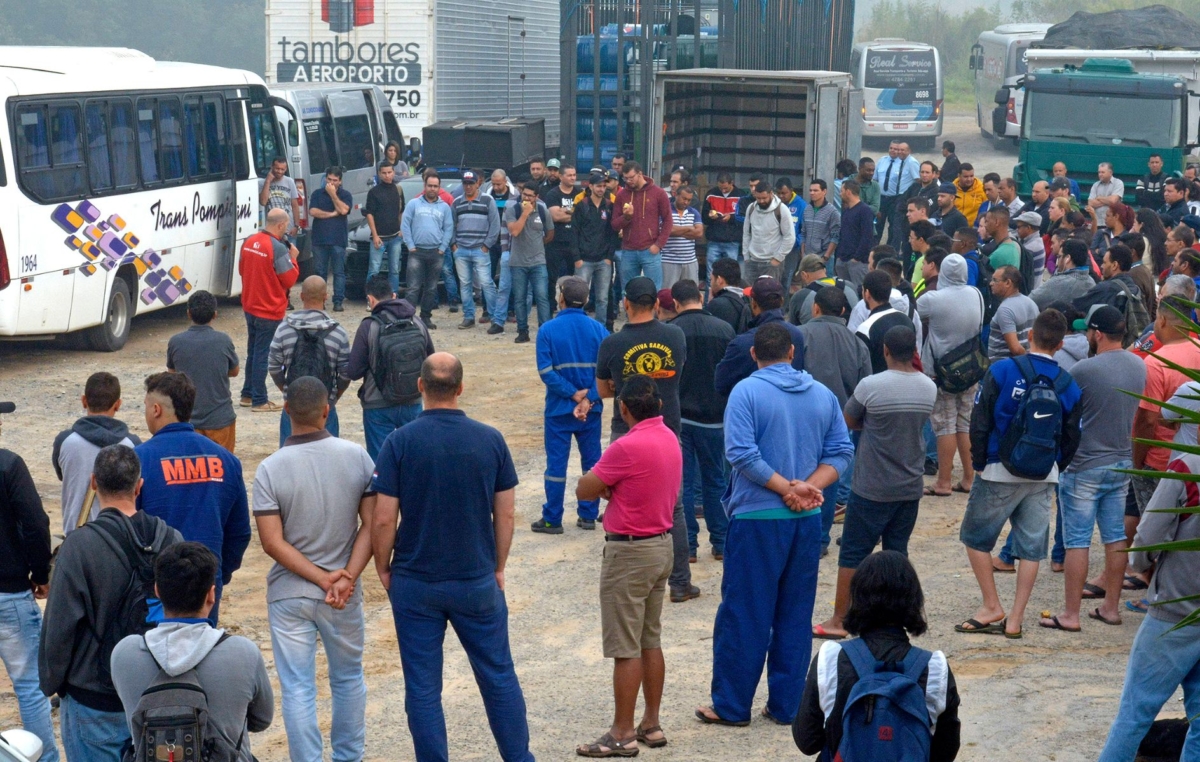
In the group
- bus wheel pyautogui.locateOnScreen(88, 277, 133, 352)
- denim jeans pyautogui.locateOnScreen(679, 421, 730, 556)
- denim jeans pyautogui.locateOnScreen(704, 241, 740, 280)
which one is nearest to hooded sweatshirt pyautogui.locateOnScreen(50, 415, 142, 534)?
denim jeans pyautogui.locateOnScreen(679, 421, 730, 556)

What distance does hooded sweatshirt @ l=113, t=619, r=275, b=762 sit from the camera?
4012mm

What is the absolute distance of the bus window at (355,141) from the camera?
20.5 metres

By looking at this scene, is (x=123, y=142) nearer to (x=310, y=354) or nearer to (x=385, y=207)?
(x=385, y=207)

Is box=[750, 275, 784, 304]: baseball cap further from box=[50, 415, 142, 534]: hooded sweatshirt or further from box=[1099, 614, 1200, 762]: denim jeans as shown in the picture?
box=[50, 415, 142, 534]: hooded sweatshirt

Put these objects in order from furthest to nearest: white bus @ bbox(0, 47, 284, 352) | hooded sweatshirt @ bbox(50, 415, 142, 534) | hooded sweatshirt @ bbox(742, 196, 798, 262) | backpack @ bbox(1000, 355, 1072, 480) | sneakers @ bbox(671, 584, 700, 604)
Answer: hooded sweatshirt @ bbox(742, 196, 798, 262), white bus @ bbox(0, 47, 284, 352), sneakers @ bbox(671, 584, 700, 604), backpack @ bbox(1000, 355, 1072, 480), hooded sweatshirt @ bbox(50, 415, 142, 534)

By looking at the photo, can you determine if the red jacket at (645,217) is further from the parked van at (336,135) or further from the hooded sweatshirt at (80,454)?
the hooded sweatshirt at (80,454)

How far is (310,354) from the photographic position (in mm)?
8953

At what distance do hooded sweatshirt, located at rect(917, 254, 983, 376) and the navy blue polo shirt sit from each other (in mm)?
4959

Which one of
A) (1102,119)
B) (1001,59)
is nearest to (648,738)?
(1102,119)

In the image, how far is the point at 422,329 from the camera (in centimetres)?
887

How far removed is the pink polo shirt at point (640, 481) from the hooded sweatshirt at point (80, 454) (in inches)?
82.1

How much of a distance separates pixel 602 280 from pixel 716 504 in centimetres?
657

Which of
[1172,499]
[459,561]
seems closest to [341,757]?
[459,561]

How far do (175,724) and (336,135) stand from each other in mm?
17307
